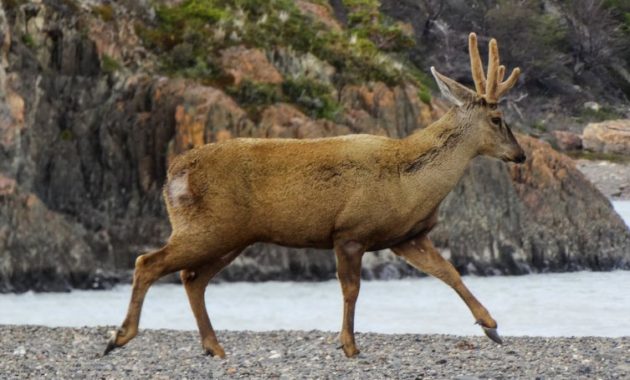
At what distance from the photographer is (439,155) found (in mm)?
11609

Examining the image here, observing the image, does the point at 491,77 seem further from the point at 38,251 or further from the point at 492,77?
the point at 38,251

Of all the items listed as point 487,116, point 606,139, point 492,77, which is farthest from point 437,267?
point 606,139

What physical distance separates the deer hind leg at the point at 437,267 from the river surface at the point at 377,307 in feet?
19.8

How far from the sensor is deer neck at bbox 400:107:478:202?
11.4m

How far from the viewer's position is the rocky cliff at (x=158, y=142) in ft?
71.9

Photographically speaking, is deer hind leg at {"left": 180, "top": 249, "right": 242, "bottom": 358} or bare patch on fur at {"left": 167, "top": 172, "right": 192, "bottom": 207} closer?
bare patch on fur at {"left": 167, "top": 172, "right": 192, "bottom": 207}

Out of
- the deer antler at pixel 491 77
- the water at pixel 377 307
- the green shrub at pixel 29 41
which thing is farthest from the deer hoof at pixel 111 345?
the green shrub at pixel 29 41

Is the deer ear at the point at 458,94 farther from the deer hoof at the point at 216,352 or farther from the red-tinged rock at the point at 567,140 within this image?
the red-tinged rock at the point at 567,140

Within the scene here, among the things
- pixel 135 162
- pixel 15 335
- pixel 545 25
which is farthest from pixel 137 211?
pixel 545 25

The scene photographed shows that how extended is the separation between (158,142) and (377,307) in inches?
197

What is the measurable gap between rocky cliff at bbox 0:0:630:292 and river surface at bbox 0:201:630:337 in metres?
0.67

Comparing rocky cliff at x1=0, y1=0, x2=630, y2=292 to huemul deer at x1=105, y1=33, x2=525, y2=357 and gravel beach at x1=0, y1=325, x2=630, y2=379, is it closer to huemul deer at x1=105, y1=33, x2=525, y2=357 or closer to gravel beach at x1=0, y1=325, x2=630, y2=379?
gravel beach at x1=0, y1=325, x2=630, y2=379

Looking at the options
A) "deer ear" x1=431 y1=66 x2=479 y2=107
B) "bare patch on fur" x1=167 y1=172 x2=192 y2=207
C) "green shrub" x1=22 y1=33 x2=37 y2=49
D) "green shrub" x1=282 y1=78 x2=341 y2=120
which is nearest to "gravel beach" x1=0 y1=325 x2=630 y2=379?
"bare patch on fur" x1=167 y1=172 x2=192 y2=207

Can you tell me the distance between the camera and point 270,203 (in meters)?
11.3
